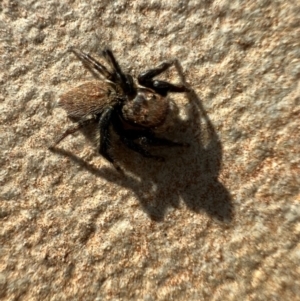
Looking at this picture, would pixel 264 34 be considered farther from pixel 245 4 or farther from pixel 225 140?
pixel 225 140

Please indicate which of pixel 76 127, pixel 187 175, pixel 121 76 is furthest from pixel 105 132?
pixel 187 175

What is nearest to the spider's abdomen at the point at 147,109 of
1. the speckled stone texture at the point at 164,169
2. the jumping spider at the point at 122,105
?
the jumping spider at the point at 122,105

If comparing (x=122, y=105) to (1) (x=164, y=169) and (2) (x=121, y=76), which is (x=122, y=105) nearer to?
(2) (x=121, y=76)

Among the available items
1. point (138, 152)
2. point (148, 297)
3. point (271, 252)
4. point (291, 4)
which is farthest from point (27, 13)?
point (271, 252)

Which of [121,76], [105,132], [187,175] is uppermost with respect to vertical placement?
[121,76]

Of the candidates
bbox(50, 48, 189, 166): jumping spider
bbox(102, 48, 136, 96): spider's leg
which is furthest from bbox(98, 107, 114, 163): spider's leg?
bbox(102, 48, 136, 96): spider's leg

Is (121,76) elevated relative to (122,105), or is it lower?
elevated
